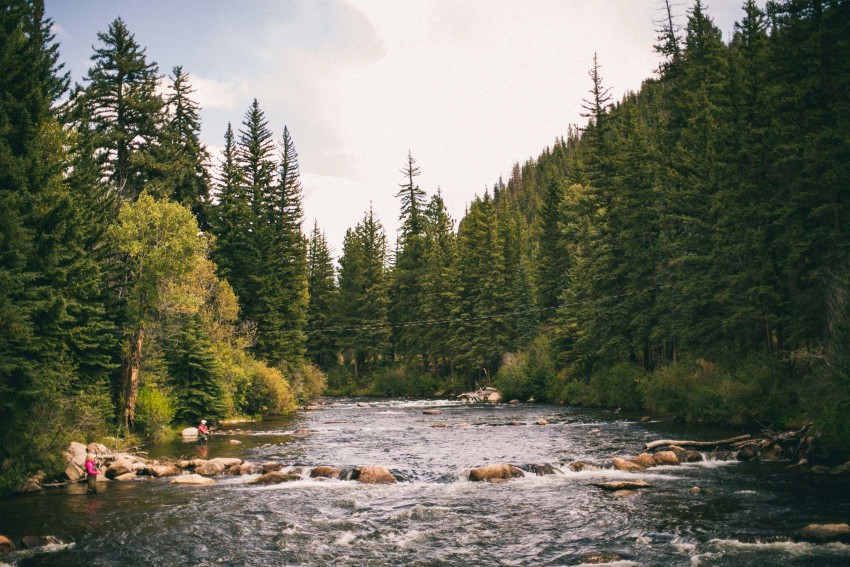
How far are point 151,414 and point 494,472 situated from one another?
18.7 m

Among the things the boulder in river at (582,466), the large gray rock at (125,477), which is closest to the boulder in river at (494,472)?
the boulder in river at (582,466)

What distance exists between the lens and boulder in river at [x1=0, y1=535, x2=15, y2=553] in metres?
12.1

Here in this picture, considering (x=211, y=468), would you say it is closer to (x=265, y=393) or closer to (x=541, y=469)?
(x=541, y=469)

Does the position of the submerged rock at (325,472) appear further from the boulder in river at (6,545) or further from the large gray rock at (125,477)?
the boulder in river at (6,545)

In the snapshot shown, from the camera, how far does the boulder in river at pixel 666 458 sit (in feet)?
64.7

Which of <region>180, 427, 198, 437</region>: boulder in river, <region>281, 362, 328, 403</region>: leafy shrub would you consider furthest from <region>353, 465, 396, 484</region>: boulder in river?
<region>281, 362, 328, 403</region>: leafy shrub

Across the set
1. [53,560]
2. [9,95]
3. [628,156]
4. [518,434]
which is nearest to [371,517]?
[53,560]

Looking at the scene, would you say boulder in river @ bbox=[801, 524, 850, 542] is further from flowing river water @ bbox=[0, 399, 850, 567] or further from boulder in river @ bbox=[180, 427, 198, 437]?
boulder in river @ bbox=[180, 427, 198, 437]

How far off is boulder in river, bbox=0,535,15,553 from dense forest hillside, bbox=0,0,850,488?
226 inches

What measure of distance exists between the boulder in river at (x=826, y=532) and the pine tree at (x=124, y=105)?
3910cm

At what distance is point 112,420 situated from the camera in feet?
88.8

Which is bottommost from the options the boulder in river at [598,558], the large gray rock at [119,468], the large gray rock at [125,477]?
the boulder in river at [598,558]

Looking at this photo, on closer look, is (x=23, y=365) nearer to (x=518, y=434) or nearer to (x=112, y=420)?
(x=112, y=420)

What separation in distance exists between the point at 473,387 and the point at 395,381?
1066 cm
